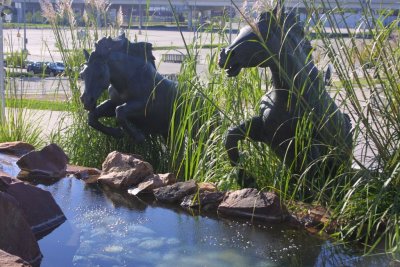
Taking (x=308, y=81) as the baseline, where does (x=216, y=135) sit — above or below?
below

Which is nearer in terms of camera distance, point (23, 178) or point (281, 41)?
point (281, 41)

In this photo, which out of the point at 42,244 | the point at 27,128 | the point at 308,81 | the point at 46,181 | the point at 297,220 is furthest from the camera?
the point at 27,128

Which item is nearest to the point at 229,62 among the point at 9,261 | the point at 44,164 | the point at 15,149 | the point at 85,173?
the point at 85,173

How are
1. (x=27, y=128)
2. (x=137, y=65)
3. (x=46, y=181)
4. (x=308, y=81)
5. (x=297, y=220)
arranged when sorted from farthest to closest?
(x=27, y=128) → (x=137, y=65) → (x=46, y=181) → (x=308, y=81) → (x=297, y=220)

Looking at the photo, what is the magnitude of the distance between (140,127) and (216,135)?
59.0 inches

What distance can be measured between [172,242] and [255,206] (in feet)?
→ 1.99

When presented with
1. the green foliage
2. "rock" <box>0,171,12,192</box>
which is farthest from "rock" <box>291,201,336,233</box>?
the green foliage

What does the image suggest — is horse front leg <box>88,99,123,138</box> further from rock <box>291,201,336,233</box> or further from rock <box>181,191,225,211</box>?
rock <box>291,201,336,233</box>

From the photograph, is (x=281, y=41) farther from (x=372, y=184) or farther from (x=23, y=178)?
(x=23, y=178)

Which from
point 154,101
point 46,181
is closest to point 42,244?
point 46,181

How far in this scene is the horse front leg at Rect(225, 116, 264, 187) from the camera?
4.86 meters

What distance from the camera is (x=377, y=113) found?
4.11 m

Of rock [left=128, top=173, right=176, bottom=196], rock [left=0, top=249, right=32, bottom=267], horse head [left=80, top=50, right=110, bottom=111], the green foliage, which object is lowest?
the green foliage

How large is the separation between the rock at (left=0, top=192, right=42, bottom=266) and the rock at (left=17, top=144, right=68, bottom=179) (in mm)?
1803
